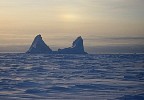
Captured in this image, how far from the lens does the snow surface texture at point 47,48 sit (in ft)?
444

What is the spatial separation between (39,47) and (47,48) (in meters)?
5.65

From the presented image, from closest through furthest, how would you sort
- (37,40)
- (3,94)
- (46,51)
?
(3,94), (37,40), (46,51)

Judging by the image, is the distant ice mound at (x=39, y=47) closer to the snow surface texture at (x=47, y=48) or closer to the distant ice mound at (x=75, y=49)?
the snow surface texture at (x=47, y=48)

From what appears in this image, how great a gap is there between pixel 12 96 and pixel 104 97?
4.97m

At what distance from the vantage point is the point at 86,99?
53.9ft

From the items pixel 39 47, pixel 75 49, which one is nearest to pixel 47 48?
pixel 39 47

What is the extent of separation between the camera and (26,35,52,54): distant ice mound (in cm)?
13738

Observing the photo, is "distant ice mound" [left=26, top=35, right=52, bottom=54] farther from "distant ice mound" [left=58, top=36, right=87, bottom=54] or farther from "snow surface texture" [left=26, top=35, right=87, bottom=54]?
"distant ice mound" [left=58, top=36, right=87, bottom=54]

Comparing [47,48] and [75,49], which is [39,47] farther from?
[75,49]

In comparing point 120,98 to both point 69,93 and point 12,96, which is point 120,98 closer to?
point 69,93

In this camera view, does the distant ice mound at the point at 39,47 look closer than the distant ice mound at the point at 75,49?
No

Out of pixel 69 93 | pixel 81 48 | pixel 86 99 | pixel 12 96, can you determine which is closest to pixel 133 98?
pixel 86 99

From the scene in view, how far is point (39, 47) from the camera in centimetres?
14262

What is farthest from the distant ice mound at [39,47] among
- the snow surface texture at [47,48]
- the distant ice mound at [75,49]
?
the distant ice mound at [75,49]
